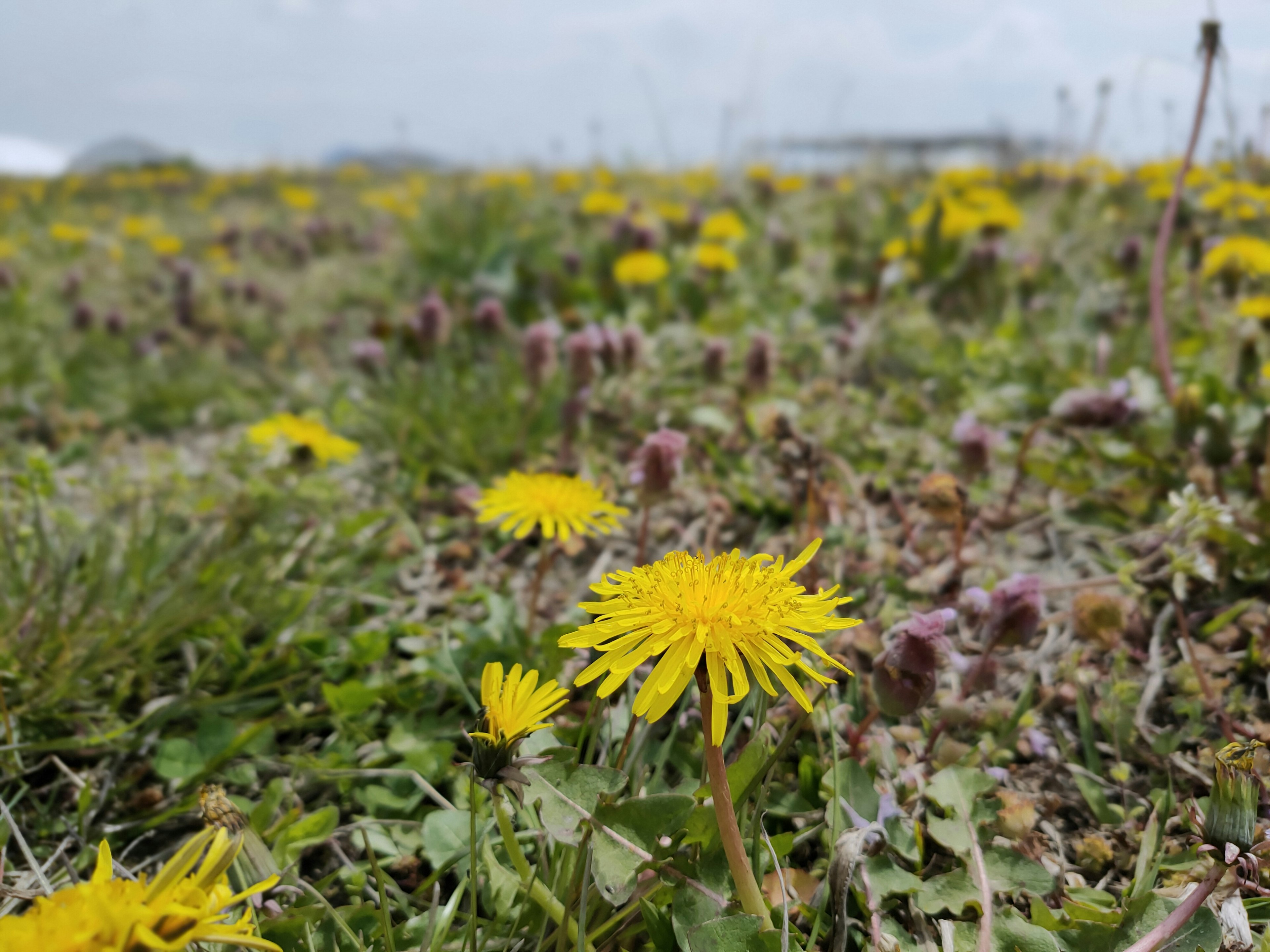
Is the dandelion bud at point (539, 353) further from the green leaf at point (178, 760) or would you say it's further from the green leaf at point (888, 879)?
the green leaf at point (888, 879)

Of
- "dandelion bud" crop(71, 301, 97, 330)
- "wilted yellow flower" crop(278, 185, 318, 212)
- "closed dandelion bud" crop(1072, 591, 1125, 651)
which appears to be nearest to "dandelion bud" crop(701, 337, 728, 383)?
"closed dandelion bud" crop(1072, 591, 1125, 651)

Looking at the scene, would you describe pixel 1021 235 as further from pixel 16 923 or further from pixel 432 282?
pixel 16 923

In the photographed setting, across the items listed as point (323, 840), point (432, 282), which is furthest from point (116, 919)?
point (432, 282)

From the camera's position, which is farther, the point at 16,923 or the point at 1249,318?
the point at 1249,318

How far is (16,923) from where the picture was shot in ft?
2.71

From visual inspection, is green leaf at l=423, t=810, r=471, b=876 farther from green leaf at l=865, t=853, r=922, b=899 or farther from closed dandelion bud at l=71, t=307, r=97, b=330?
closed dandelion bud at l=71, t=307, r=97, b=330

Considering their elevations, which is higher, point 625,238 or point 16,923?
point 625,238

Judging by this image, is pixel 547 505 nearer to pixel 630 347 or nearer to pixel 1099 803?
pixel 1099 803

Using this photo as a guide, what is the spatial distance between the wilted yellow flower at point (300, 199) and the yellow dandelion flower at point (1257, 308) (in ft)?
21.3

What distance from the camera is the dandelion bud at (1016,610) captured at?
153 centimetres

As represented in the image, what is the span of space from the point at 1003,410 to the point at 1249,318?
36.7 inches

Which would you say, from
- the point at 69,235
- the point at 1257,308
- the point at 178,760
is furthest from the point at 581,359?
the point at 69,235

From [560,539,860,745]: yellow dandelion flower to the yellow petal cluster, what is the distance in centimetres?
8

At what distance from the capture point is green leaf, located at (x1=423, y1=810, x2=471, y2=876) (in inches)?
55.2
